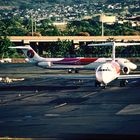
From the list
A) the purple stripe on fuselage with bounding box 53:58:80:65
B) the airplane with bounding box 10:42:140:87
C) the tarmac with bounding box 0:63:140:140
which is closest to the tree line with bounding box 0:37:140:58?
the airplane with bounding box 10:42:140:87

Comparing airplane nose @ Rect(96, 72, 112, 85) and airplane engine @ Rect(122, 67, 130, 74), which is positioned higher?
airplane nose @ Rect(96, 72, 112, 85)

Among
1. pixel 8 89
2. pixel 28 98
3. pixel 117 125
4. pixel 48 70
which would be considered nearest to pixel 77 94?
pixel 28 98

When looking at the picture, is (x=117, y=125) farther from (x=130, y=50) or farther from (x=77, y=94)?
(x=130, y=50)

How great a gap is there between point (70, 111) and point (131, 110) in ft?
17.9

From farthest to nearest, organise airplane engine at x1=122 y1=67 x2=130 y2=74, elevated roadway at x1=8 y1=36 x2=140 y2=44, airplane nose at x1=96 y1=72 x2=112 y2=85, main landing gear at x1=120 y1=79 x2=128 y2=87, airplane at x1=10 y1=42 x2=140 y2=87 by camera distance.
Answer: elevated roadway at x1=8 y1=36 x2=140 y2=44 → airplane engine at x1=122 y1=67 x2=130 y2=74 → main landing gear at x1=120 y1=79 x2=128 y2=87 → airplane at x1=10 y1=42 x2=140 y2=87 → airplane nose at x1=96 y1=72 x2=112 y2=85

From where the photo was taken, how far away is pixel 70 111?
54.5 meters

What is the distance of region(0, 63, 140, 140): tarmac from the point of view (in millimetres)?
43406

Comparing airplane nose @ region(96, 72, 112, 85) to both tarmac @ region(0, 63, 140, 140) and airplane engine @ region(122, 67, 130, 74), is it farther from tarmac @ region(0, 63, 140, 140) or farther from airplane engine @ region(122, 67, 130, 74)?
airplane engine @ region(122, 67, 130, 74)

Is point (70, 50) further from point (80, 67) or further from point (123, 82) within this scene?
point (123, 82)

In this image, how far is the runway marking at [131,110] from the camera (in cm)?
5231

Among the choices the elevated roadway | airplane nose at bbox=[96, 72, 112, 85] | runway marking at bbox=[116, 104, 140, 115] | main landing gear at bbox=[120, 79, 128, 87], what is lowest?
runway marking at bbox=[116, 104, 140, 115]

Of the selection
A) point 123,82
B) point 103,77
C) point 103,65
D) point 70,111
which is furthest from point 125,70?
point 70,111

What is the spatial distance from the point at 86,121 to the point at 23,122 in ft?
16.6

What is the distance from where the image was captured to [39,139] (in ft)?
134
